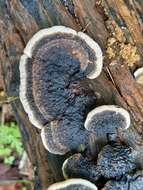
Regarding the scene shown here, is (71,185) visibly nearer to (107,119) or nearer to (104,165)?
(104,165)

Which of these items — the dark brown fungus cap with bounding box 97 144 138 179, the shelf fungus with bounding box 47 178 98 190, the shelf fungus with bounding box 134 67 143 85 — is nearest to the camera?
the shelf fungus with bounding box 47 178 98 190

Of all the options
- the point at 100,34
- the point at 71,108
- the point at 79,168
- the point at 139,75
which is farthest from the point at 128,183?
the point at 100,34

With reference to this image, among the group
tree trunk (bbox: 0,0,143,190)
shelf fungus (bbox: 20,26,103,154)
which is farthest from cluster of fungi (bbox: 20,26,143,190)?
tree trunk (bbox: 0,0,143,190)

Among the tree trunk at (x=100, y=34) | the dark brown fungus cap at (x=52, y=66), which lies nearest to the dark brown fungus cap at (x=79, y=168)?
the tree trunk at (x=100, y=34)

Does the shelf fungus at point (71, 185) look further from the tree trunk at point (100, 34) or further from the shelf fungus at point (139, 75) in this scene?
the shelf fungus at point (139, 75)

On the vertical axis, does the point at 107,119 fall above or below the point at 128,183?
above

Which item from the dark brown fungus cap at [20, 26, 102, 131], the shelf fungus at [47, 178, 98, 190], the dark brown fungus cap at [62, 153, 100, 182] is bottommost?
the shelf fungus at [47, 178, 98, 190]

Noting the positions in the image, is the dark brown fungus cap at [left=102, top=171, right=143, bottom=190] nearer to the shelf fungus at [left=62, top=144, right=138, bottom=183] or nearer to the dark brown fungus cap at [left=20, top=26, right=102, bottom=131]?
the shelf fungus at [left=62, top=144, right=138, bottom=183]

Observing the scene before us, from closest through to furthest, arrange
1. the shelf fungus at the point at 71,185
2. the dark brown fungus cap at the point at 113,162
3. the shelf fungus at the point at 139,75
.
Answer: the shelf fungus at the point at 71,185, the dark brown fungus cap at the point at 113,162, the shelf fungus at the point at 139,75
